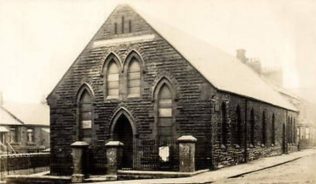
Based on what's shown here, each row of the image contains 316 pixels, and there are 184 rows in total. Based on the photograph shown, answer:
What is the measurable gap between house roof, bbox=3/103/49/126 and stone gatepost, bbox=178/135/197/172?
30.2m

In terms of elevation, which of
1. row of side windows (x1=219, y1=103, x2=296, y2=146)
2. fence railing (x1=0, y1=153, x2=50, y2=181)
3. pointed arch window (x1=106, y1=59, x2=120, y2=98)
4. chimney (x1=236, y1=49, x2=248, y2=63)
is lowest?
fence railing (x1=0, y1=153, x2=50, y2=181)

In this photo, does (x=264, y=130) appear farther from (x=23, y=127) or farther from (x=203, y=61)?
(x=23, y=127)

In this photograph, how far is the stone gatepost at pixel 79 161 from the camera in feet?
68.2

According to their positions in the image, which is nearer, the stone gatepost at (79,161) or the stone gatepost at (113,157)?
the stone gatepost at (113,157)

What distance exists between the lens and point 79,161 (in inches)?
823

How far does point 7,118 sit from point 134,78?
26.0 metres

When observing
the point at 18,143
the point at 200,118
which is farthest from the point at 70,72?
the point at 18,143

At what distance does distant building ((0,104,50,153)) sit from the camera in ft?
137

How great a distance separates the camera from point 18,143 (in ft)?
143

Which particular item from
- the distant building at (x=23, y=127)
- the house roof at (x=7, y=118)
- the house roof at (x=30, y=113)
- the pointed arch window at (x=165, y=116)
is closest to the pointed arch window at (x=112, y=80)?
the pointed arch window at (x=165, y=116)

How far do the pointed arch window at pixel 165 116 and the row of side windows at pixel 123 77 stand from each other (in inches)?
44.3

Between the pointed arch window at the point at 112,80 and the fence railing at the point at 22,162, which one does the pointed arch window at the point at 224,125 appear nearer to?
the pointed arch window at the point at 112,80

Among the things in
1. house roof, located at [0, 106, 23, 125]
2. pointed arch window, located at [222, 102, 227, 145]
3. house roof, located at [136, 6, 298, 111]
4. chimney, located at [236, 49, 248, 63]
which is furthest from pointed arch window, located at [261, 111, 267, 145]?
house roof, located at [0, 106, 23, 125]

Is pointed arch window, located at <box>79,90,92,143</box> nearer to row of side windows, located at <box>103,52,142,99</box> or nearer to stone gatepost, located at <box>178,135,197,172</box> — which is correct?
row of side windows, located at <box>103,52,142,99</box>
